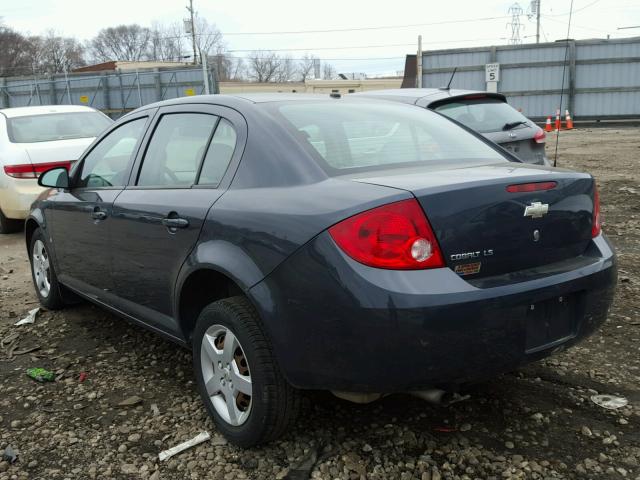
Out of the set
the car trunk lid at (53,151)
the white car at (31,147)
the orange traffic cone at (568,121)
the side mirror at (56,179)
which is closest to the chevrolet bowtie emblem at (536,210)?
the side mirror at (56,179)

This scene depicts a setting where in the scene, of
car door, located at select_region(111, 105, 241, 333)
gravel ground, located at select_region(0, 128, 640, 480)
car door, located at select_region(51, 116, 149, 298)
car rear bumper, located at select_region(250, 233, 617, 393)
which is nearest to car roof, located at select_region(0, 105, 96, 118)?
car door, located at select_region(51, 116, 149, 298)

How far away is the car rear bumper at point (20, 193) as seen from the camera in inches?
286

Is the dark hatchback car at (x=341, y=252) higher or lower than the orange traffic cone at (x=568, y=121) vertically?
higher

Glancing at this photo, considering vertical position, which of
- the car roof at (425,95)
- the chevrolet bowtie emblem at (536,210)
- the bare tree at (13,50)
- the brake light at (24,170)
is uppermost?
the bare tree at (13,50)

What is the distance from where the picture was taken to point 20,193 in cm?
727

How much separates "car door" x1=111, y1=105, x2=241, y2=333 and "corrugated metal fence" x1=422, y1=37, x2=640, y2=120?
22356mm

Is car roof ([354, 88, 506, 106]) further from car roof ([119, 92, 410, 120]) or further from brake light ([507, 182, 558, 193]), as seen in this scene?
brake light ([507, 182, 558, 193])

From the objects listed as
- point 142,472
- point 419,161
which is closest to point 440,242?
point 419,161

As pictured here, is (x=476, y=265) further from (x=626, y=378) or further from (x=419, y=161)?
(x=626, y=378)

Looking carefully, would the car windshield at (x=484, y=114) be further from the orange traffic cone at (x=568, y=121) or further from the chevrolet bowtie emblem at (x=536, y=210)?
the orange traffic cone at (x=568, y=121)

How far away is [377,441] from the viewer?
9.31 ft

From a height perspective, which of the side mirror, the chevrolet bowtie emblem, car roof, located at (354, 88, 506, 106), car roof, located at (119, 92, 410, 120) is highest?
car roof, located at (119, 92, 410, 120)

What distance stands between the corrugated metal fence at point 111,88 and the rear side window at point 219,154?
65.3ft

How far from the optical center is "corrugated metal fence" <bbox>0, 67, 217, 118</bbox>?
25938 millimetres
